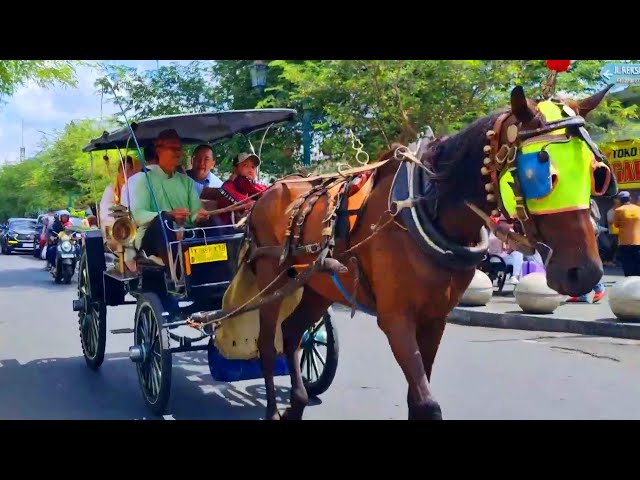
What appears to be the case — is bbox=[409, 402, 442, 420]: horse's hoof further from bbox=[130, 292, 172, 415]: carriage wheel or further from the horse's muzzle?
bbox=[130, 292, 172, 415]: carriage wheel

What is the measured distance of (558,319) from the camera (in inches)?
386

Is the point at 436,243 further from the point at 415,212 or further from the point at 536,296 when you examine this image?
the point at 536,296

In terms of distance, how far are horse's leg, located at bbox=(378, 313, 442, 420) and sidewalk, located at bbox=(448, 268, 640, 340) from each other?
610 cm

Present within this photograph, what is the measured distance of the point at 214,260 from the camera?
5902mm

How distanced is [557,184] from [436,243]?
742 millimetres

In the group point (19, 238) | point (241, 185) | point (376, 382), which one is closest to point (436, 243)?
point (241, 185)

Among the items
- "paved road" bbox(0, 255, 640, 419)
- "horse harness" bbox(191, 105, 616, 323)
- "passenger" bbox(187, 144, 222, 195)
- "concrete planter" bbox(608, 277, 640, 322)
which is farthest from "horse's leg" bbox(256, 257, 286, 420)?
"concrete planter" bbox(608, 277, 640, 322)

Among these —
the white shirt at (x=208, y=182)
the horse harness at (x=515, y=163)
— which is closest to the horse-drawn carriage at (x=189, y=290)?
the white shirt at (x=208, y=182)

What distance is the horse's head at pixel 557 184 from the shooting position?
324cm

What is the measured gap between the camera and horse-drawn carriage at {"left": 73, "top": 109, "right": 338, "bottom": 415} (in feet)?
18.8

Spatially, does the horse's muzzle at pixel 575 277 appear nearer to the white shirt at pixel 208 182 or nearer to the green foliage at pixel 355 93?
the white shirt at pixel 208 182

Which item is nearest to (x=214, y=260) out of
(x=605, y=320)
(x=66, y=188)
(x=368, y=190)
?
(x=368, y=190)

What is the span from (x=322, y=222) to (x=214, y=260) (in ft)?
5.17

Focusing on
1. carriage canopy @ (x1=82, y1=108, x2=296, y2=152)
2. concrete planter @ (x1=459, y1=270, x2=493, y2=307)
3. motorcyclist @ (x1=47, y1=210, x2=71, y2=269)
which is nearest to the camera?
carriage canopy @ (x1=82, y1=108, x2=296, y2=152)
